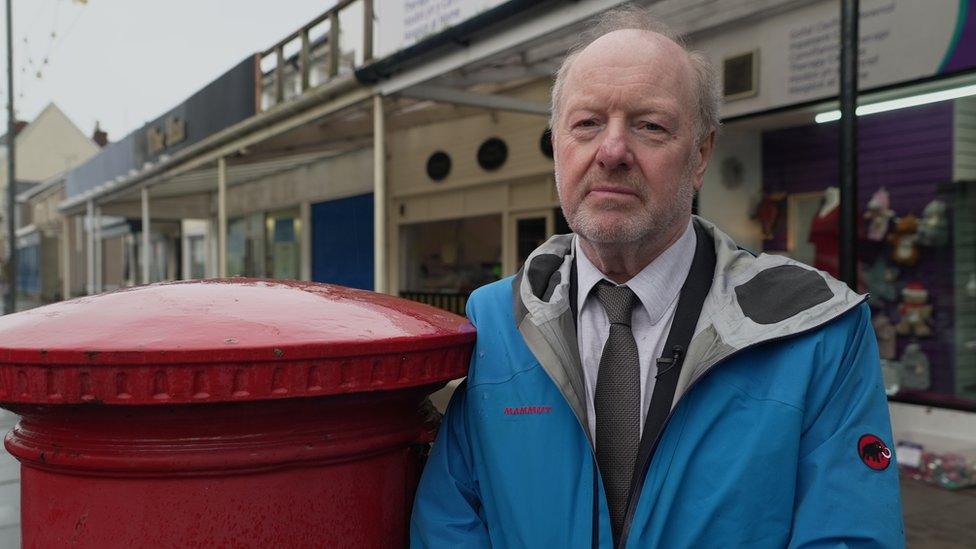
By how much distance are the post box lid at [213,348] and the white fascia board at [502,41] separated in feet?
13.4

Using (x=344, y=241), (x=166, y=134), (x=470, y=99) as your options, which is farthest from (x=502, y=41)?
(x=166, y=134)

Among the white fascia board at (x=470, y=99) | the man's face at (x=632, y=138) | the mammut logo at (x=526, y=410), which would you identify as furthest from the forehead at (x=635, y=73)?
the white fascia board at (x=470, y=99)

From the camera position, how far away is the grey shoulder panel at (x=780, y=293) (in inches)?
52.0

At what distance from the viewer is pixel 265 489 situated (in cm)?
133

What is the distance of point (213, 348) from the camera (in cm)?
120

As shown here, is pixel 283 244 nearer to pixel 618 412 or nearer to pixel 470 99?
pixel 470 99

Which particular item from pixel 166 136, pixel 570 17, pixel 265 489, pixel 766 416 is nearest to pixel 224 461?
pixel 265 489

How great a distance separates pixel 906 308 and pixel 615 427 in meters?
5.14

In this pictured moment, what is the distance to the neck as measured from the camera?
1526 millimetres

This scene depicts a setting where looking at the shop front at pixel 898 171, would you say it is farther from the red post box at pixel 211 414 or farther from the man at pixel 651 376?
the red post box at pixel 211 414

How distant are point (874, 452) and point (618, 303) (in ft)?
1.72

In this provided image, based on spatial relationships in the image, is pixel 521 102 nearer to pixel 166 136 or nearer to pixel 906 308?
pixel 906 308

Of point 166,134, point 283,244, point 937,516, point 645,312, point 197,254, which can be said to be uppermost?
point 166,134

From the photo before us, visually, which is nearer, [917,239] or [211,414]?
[211,414]
